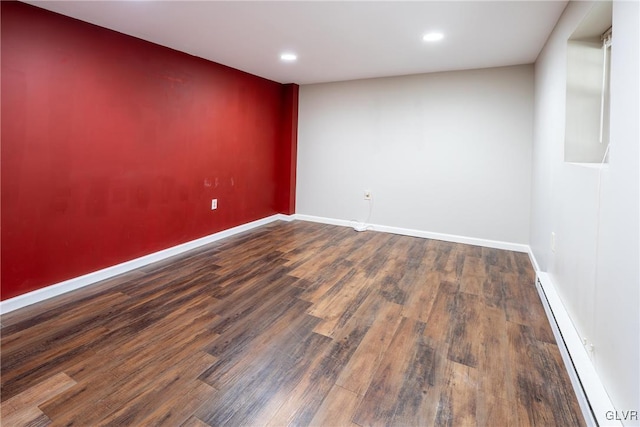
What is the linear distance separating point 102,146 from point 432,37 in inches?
120

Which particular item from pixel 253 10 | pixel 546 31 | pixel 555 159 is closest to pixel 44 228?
pixel 253 10

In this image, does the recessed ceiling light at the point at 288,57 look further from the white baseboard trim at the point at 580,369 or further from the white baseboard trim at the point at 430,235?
the white baseboard trim at the point at 580,369

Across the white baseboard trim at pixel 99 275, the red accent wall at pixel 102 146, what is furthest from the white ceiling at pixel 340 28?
the white baseboard trim at pixel 99 275

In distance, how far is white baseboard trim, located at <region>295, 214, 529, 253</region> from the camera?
3822 mm

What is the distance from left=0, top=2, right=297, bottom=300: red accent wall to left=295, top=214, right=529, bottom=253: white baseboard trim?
152 centimetres

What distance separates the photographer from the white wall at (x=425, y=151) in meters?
3.76

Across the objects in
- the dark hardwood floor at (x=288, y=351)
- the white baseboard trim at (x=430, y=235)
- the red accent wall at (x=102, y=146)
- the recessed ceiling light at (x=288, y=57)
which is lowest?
the dark hardwood floor at (x=288, y=351)

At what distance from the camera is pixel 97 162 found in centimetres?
271

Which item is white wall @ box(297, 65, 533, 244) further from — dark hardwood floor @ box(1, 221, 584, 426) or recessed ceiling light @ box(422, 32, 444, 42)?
recessed ceiling light @ box(422, 32, 444, 42)

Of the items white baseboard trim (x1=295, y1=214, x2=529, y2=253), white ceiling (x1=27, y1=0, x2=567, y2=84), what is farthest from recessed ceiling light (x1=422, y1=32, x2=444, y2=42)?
white baseboard trim (x1=295, y1=214, x2=529, y2=253)

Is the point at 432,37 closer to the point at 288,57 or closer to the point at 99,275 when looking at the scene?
the point at 288,57

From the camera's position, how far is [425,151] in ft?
13.9

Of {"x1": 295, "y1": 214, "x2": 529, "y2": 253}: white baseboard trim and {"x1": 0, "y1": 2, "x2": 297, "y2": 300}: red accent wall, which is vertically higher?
{"x1": 0, "y1": 2, "x2": 297, "y2": 300}: red accent wall

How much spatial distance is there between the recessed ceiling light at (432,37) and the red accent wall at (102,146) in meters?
2.39
